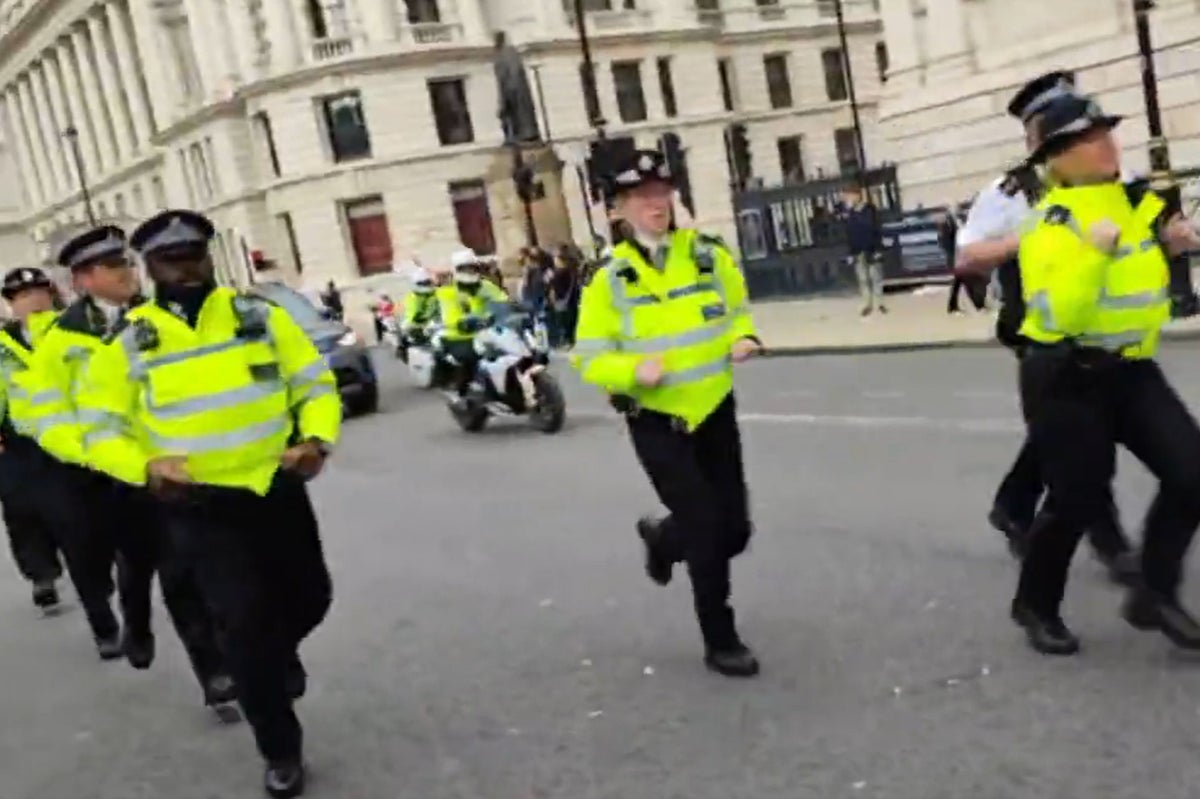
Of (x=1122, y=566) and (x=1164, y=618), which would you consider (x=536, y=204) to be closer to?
(x=1122, y=566)

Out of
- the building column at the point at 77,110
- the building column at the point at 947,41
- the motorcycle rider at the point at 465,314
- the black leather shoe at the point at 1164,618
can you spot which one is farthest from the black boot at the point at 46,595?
the building column at the point at 77,110

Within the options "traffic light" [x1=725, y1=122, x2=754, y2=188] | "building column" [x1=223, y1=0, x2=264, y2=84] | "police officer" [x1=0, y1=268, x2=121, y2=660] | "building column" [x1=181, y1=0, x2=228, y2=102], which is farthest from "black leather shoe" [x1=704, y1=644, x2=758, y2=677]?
"building column" [x1=181, y1=0, x2=228, y2=102]

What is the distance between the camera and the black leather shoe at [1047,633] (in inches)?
187

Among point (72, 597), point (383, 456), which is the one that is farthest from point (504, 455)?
point (72, 597)

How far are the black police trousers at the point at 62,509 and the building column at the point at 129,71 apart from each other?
204 feet

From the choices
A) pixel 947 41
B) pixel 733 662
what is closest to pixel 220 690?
pixel 733 662

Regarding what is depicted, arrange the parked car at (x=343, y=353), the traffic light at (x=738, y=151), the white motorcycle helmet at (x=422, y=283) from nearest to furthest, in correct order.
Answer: the white motorcycle helmet at (x=422, y=283) < the parked car at (x=343, y=353) < the traffic light at (x=738, y=151)

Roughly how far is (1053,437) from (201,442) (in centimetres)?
259

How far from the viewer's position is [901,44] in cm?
2573

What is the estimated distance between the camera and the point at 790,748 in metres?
4.36

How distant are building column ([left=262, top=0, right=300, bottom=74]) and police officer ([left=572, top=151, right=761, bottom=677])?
1908 inches

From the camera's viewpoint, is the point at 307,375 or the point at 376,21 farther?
the point at 376,21

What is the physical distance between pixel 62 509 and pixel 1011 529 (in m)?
4.28

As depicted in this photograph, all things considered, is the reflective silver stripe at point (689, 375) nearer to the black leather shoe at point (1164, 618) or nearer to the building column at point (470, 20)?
the black leather shoe at point (1164, 618)
